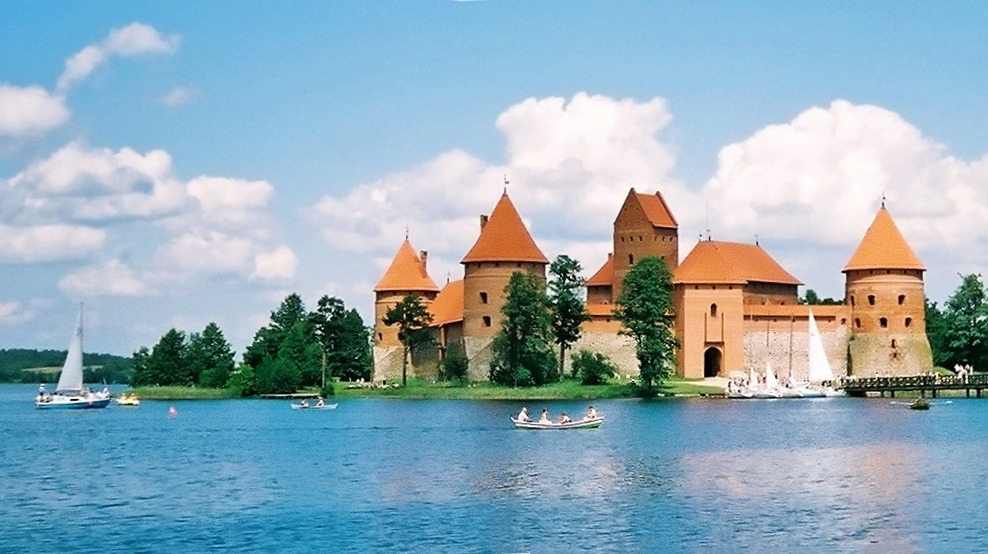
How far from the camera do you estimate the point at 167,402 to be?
67.7 m

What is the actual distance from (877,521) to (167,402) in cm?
4976

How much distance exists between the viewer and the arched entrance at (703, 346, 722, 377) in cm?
6372

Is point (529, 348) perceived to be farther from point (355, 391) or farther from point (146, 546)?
point (146, 546)

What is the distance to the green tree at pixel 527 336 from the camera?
2248 inches

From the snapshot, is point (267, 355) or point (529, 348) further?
point (267, 355)

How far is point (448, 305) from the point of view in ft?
224

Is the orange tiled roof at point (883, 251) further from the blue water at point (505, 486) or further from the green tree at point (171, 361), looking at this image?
the green tree at point (171, 361)

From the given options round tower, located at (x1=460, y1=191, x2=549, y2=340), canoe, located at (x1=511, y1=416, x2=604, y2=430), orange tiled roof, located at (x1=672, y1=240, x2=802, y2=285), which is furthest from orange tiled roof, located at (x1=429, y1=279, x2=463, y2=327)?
canoe, located at (x1=511, y1=416, x2=604, y2=430)

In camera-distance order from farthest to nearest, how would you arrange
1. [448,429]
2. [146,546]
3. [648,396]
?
1. [648,396]
2. [448,429]
3. [146,546]

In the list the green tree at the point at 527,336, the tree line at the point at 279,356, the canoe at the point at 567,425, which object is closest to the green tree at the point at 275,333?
the tree line at the point at 279,356

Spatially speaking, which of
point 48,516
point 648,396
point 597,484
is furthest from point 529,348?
point 48,516

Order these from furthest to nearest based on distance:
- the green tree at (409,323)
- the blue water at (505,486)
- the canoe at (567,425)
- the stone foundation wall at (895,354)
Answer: the green tree at (409,323)
the stone foundation wall at (895,354)
the canoe at (567,425)
the blue water at (505,486)

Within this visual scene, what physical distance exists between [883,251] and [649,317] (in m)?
14.2

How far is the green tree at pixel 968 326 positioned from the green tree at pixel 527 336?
839 inches
